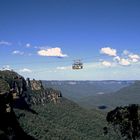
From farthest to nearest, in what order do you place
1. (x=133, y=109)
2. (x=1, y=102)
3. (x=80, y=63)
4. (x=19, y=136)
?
(x=1, y=102) < (x=19, y=136) < (x=133, y=109) < (x=80, y=63)

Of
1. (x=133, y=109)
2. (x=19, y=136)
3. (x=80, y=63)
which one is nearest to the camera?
(x=80, y=63)

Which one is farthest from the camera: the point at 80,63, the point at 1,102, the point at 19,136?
the point at 1,102

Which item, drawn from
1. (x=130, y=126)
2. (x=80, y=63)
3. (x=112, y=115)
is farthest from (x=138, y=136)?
(x=80, y=63)

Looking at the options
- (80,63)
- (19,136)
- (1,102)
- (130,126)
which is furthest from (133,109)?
(1,102)

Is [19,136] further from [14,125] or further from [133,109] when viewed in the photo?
[133,109]

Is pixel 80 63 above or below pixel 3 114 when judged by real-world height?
above

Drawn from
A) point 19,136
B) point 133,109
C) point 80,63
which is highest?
point 80,63

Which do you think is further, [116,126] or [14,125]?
[14,125]

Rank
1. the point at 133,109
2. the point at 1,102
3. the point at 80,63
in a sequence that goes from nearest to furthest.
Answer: the point at 80,63 < the point at 133,109 < the point at 1,102

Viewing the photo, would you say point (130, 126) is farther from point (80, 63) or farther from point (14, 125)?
point (14, 125)
